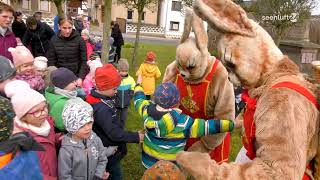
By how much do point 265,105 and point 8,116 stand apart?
139 cm

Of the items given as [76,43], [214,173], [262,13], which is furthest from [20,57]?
[262,13]

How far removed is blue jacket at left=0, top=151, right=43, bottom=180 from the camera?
2.08 meters

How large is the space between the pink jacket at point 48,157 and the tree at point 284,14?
8972 mm

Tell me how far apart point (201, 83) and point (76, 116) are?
118 centimetres

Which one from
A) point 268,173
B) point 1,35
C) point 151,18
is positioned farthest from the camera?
point 151,18

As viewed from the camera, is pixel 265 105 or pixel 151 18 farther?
pixel 151 18

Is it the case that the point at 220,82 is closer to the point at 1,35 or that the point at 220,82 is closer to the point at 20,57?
the point at 20,57

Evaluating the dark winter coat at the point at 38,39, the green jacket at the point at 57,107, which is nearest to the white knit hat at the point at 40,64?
the green jacket at the point at 57,107

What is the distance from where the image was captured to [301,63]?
10859 mm

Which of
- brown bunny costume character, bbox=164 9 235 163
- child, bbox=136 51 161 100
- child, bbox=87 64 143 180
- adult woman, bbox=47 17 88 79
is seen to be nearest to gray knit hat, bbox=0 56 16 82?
child, bbox=87 64 143 180

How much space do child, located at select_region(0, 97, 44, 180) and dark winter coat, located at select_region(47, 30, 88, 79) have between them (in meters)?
3.67

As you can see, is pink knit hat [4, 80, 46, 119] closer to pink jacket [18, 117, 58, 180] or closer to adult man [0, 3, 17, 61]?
pink jacket [18, 117, 58, 180]

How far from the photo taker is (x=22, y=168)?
85.4 inches

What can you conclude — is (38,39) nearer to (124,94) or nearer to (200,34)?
(124,94)
